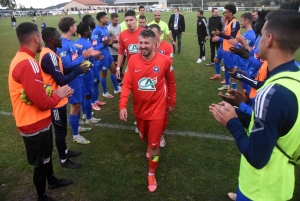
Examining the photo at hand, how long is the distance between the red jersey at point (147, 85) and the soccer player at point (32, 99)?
0.96 meters

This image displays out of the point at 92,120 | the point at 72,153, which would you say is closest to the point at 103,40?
the point at 92,120

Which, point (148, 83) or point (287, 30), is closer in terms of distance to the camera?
point (287, 30)

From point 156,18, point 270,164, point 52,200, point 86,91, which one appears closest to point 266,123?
point 270,164

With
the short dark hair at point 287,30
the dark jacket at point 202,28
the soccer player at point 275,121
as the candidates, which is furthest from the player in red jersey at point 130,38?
the dark jacket at point 202,28

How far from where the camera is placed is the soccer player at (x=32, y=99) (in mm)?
2607

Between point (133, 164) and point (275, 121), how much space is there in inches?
122

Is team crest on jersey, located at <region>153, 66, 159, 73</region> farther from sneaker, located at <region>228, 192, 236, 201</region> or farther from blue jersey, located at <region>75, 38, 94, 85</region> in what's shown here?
blue jersey, located at <region>75, 38, 94, 85</region>

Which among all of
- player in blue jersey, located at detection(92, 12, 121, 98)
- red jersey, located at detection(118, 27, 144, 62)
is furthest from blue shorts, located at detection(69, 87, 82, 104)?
player in blue jersey, located at detection(92, 12, 121, 98)

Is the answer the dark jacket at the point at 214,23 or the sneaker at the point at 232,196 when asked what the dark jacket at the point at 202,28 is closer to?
the dark jacket at the point at 214,23

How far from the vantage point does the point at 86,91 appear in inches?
210

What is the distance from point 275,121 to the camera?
4.52ft

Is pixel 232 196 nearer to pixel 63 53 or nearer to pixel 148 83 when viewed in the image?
pixel 148 83

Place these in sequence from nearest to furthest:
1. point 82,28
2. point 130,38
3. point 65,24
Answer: point 65,24, point 82,28, point 130,38

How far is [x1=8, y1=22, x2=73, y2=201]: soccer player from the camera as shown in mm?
2607
